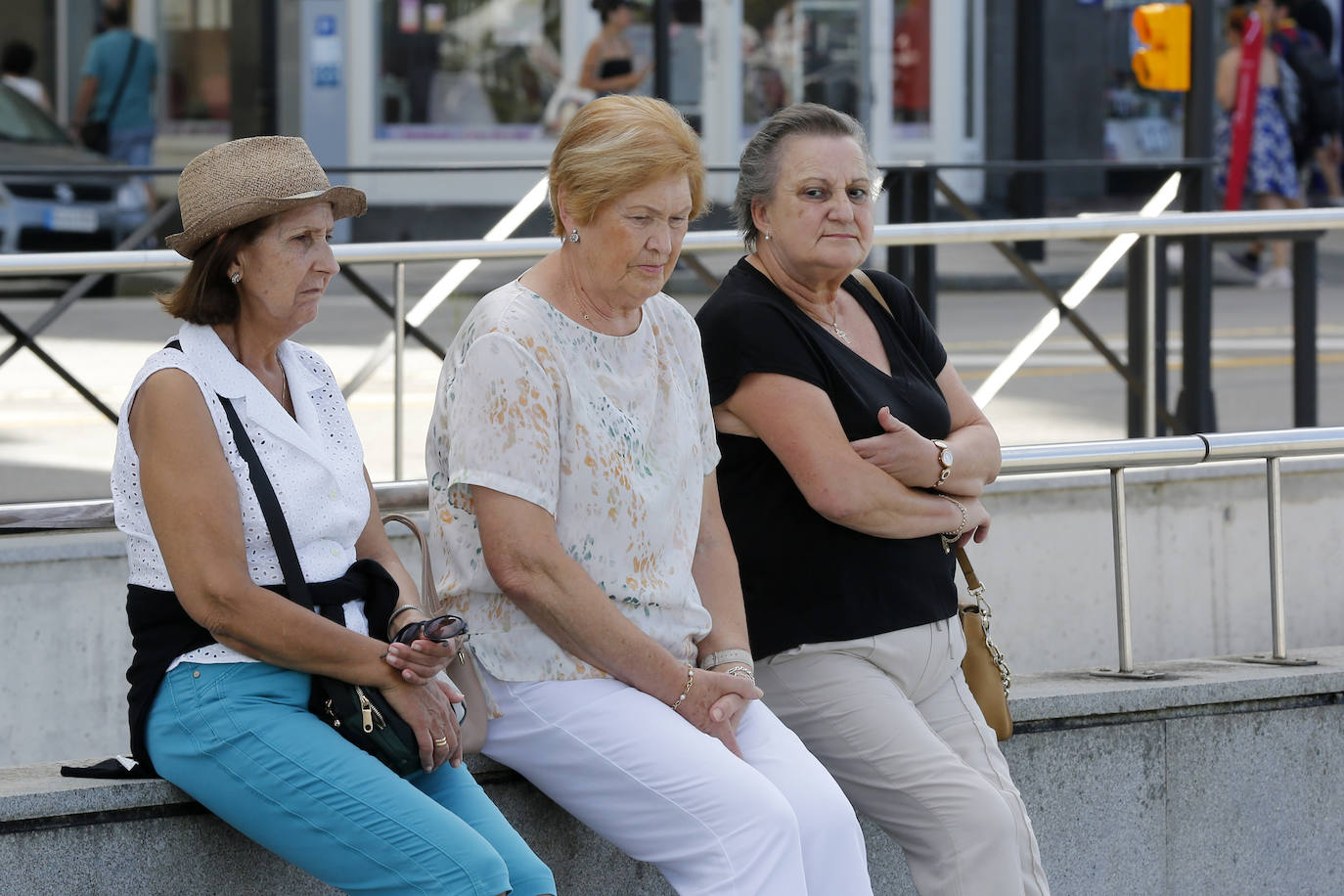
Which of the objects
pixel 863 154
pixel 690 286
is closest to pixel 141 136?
pixel 690 286

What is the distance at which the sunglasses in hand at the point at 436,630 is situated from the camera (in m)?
2.58

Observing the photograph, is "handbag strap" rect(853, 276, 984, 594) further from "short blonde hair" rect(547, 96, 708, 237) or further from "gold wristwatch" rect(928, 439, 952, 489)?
"short blonde hair" rect(547, 96, 708, 237)

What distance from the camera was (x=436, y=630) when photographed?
258 centimetres

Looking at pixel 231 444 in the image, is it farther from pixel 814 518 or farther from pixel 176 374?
pixel 814 518

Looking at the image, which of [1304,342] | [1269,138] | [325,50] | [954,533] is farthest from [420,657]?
[325,50]

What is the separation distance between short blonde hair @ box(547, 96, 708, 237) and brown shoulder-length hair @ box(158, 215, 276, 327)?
48cm

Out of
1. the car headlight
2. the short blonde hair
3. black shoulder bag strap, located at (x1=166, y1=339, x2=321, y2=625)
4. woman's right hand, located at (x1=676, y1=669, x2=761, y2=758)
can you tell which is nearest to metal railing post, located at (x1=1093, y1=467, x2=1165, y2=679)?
woman's right hand, located at (x1=676, y1=669, x2=761, y2=758)

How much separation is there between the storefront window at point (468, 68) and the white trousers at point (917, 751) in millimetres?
13057

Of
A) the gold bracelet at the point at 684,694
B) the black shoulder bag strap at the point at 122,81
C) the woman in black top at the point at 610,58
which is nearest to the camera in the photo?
the gold bracelet at the point at 684,694

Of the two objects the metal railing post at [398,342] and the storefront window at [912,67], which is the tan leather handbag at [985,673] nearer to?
the metal railing post at [398,342]

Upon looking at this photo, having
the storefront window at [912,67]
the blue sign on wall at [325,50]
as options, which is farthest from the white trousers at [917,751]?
the storefront window at [912,67]

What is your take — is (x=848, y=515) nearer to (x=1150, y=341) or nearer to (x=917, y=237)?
(x=917, y=237)

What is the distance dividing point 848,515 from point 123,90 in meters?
12.0

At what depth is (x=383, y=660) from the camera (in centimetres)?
262
